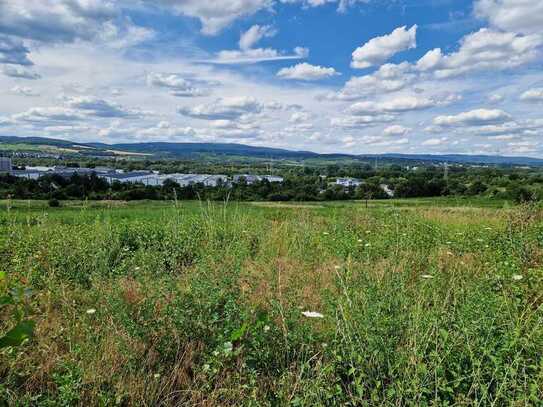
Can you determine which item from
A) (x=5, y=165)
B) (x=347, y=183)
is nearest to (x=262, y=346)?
(x=347, y=183)

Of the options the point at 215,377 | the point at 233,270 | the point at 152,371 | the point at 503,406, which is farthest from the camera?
the point at 233,270

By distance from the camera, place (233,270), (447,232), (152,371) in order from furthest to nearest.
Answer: (447,232) → (233,270) → (152,371)

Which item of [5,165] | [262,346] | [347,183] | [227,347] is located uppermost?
[227,347]

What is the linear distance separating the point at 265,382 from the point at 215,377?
0.36 metres

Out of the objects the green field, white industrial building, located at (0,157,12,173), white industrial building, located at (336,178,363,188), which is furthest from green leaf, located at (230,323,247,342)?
white industrial building, located at (0,157,12,173)

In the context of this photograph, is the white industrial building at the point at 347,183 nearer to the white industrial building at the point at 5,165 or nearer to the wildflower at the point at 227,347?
the white industrial building at the point at 5,165

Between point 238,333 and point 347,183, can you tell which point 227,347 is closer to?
point 238,333

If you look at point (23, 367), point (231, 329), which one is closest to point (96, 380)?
point (23, 367)

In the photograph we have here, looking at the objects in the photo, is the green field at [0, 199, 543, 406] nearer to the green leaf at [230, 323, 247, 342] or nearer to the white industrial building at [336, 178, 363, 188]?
the green leaf at [230, 323, 247, 342]

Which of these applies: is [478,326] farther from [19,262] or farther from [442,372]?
[19,262]

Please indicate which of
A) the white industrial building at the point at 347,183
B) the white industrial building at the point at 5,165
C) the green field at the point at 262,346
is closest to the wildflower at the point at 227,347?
the green field at the point at 262,346

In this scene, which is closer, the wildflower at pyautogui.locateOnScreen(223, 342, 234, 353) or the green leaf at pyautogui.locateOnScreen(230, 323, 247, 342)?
the wildflower at pyautogui.locateOnScreen(223, 342, 234, 353)

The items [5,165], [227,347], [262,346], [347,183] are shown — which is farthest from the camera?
[347,183]

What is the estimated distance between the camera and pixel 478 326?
9.09 ft
